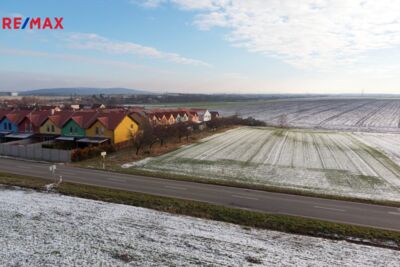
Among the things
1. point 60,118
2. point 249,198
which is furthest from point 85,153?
point 249,198

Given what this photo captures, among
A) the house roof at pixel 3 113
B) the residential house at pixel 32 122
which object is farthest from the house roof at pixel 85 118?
the house roof at pixel 3 113

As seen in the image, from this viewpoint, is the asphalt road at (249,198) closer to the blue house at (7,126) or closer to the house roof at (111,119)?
the house roof at (111,119)

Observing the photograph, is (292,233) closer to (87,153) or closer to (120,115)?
(87,153)

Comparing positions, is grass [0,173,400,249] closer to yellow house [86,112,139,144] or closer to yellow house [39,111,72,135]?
yellow house [86,112,139,144]

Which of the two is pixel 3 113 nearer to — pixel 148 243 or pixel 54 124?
pixel 54 124

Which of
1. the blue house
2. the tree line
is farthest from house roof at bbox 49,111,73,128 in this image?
the tree line
